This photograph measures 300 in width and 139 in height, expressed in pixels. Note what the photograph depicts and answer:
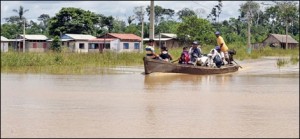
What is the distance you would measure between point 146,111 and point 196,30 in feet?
137

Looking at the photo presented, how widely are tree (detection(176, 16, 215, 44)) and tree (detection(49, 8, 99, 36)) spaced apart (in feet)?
29.5

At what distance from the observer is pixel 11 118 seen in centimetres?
796

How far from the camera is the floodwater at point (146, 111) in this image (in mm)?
7250

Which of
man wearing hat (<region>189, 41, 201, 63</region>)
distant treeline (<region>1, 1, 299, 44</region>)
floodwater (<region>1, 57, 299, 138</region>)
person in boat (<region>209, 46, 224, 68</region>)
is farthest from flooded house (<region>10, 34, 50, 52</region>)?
floodwater (<region>1, 57, 299, 138</region>)

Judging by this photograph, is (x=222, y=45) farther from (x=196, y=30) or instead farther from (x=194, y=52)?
(x=196, y=30)

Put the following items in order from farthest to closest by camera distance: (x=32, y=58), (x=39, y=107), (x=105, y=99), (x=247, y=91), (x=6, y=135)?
(x=32, y=58) → (x=247, y=91) → (x=105, y=99) → (x=39, y=107) → (x=6, y=135)

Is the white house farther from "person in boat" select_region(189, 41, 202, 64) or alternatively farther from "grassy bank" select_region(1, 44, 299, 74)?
"person in boat" select_region(189, 41, 202, 64)

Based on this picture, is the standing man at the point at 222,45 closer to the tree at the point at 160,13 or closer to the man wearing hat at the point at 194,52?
the man wearing hat at the point at 194,52

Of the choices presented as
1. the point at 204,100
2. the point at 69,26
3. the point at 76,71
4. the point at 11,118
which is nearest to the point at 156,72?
the point at 76,71

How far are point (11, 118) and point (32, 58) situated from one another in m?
13.7

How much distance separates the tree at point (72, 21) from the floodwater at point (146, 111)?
124 ft


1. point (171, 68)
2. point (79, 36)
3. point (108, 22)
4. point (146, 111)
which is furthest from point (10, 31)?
point (146, 111)

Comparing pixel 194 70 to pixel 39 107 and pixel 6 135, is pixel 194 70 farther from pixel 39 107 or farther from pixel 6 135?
pixel 6 135

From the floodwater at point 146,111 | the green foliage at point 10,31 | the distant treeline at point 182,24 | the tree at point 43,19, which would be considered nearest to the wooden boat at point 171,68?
the floodwater at point 146,111
